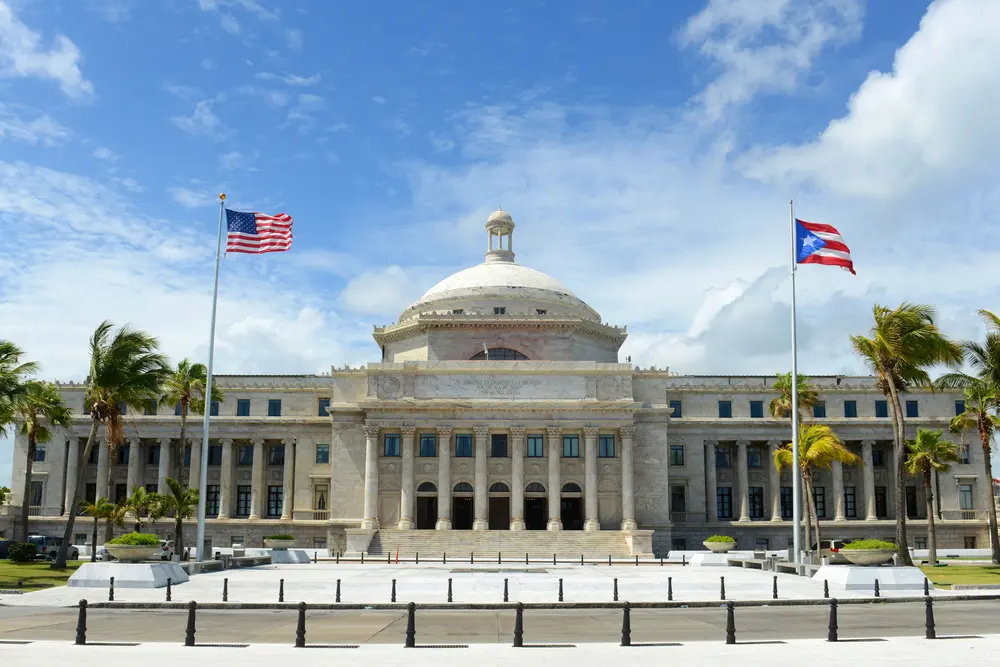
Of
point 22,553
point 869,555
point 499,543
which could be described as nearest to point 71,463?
point 22,553

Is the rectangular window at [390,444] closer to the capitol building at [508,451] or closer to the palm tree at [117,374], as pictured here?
the capitol building at [508,451]

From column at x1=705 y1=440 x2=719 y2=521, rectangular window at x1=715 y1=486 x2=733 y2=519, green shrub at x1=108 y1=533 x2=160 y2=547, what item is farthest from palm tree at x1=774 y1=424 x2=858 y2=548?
green shrub at x1=108 y1=533 x2=160 y2=547

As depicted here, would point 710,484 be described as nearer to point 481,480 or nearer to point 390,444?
point 481,480

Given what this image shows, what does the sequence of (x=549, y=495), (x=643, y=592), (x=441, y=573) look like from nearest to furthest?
(x=643, y=592) < (x=441, y=573) < (x=549, y=495)

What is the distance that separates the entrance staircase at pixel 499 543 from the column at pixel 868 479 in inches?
973

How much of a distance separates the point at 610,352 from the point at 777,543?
69.9 feet

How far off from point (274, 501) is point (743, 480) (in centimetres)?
4024

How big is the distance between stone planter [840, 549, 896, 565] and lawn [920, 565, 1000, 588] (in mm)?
2496

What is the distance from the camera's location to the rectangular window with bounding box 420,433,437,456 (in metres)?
Answer: 76.0

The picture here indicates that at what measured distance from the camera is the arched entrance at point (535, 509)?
75.8 meters

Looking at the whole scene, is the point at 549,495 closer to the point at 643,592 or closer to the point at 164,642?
the point at 643,592

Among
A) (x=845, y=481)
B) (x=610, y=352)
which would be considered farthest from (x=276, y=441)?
(x=845, y=481)

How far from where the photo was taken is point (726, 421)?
82250 mm

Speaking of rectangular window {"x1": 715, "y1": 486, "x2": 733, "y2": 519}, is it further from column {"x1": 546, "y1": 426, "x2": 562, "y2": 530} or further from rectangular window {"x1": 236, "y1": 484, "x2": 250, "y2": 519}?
rectangular window {"x1": 236, "y1": 484, "x2": 250, "y2": 519}
